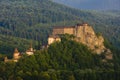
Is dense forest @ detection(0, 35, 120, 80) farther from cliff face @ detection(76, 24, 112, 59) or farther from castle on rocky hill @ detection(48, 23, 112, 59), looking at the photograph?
castle on rocky hill @ detection(48, 23, 112, 59)

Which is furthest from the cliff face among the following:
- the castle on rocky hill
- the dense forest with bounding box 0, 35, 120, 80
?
the dense forest with bounding box 0, 35, 120, 80

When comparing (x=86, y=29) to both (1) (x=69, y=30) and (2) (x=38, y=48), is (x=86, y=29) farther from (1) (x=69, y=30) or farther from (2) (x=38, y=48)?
(2) (x=38, y=48)

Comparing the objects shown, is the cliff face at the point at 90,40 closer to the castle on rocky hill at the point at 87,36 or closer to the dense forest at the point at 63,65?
the castle on rocky hill at the point at 87,36

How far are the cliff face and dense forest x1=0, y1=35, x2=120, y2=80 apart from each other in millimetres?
1961

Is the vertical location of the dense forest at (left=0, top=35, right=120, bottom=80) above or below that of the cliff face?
below

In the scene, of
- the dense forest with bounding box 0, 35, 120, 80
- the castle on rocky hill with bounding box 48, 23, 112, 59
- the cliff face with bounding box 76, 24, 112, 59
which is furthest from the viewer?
the cliff face with bounding box 76, 24, 112, 59

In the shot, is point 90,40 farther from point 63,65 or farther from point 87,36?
point 63,65

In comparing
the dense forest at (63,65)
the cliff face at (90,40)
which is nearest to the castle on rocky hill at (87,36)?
the cliff face at (90,40)

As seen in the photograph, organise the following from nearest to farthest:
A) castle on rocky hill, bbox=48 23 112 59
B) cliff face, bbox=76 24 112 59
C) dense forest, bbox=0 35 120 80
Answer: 1. dense forest, bbox=0 35 120 80
2. castle on rocky hill, bbox=48 23 112 59
3. cliff face, bbox=76 24 112 59

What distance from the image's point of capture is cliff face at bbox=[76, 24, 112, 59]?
432ft

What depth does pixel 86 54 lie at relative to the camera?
129 meters

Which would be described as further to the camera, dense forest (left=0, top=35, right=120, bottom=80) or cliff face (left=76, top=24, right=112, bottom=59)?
cliff face (left=76, top=24, right=112, bottom=59)

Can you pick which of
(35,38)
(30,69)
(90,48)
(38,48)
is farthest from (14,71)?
(35,38)

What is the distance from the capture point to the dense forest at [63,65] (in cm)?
11169
